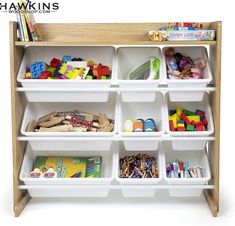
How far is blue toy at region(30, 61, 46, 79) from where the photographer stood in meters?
3.44

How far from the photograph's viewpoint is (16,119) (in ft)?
11.0

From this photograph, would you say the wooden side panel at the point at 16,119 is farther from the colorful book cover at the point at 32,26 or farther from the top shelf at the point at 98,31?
the top shelf at the point at 98,31

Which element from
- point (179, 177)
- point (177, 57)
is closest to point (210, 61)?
point (177, 57)

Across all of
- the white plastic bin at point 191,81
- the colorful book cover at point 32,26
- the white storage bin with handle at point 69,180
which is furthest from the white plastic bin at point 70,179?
the colorful book cover at point 32,26

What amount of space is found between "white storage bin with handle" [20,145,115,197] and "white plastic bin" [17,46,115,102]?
0.43m

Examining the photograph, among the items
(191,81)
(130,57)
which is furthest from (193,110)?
(130,57)

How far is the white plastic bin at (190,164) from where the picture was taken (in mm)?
3416

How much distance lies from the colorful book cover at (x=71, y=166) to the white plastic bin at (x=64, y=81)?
1.54ft

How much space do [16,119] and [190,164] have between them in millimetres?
1248

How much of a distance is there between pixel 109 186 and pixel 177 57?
980mm

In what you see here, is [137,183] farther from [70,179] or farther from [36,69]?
[36,69]

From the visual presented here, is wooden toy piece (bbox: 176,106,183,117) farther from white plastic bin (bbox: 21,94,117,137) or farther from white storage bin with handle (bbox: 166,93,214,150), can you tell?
white plastic bin (bbox: 21,94,117,137)

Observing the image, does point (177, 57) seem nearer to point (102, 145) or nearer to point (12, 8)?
point (102, 145)

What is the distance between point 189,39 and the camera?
329 centimetres
